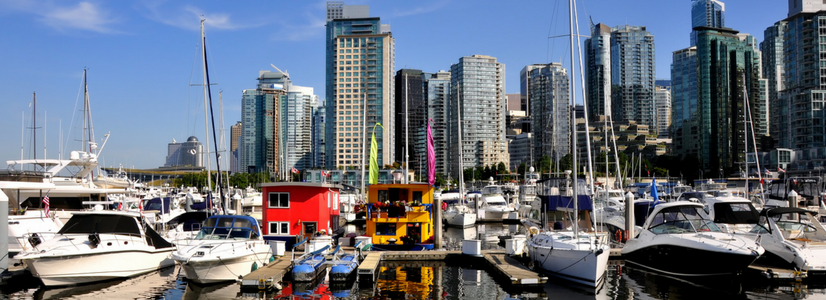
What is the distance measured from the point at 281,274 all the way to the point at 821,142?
123 metres

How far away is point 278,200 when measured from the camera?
3325 centimetres

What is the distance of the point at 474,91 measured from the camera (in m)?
192

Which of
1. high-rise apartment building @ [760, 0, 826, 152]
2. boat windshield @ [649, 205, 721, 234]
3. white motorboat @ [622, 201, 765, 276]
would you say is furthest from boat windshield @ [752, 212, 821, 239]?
high-rise apartment building @ [760, 0, 826, 152]

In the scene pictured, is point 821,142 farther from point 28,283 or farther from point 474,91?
point 28,283

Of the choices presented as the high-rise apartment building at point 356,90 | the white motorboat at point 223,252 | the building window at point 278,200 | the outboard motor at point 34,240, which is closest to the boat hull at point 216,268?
the white motorboat at point 223,252

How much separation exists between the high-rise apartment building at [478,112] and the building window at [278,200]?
156 meters

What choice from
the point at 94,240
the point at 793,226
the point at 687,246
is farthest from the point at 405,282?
the point at 793,226

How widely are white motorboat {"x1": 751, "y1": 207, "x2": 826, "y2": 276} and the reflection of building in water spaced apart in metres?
14.7

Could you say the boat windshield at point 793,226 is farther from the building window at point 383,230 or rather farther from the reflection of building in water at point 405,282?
the building window at point 383,230

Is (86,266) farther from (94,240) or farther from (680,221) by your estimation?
(680,221)

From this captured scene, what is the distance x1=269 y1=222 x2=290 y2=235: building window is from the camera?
33031 millimetres

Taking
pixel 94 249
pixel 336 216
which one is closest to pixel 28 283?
pixel 94 249

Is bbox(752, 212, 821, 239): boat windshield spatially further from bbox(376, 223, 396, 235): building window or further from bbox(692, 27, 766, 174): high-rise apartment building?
bbox(692, 27, 766, 174): high-rise apartment building

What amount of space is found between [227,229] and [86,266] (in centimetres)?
537
